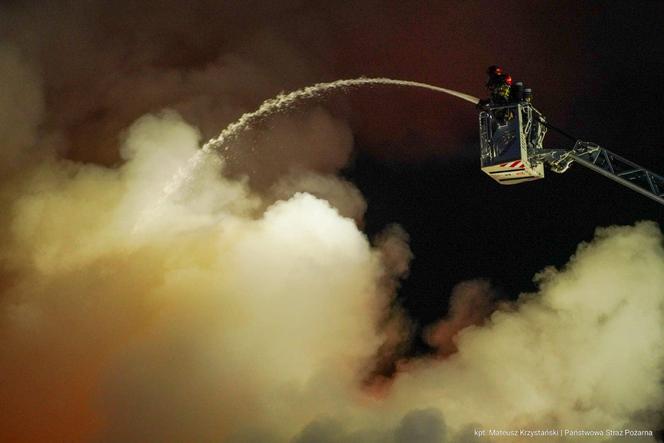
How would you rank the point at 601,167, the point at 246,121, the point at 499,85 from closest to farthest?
the point at 499,85 < the point at 601,167 < the point at 246,121

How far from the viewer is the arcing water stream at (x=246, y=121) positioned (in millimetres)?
14188

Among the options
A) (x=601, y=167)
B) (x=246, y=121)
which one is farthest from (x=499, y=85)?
(x=246, y=121)

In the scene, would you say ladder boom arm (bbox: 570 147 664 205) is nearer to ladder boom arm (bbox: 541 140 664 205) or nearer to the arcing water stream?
ladder boom arm (bbox: 541 140 664 205)

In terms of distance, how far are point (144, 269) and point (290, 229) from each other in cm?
281

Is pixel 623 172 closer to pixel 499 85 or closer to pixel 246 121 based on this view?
pixel 499 85

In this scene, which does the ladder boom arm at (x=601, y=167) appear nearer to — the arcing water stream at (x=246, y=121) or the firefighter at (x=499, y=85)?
the firefighter at (x=499, y=85)

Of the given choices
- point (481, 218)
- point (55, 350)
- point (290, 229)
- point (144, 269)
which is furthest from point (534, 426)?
point (55, 350)

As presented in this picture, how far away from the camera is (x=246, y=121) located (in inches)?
571

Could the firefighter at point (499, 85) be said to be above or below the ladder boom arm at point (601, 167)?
above

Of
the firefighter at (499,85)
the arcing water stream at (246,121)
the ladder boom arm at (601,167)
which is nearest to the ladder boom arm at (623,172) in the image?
the ladder boom arm at (601,167)

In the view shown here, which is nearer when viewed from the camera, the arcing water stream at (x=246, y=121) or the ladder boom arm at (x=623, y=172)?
the ladder boom arm at (x=623, y=172)

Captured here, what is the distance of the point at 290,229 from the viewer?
1408 cm

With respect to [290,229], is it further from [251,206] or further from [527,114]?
[527,114]

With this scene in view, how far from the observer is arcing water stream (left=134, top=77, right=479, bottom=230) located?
14188 mm
